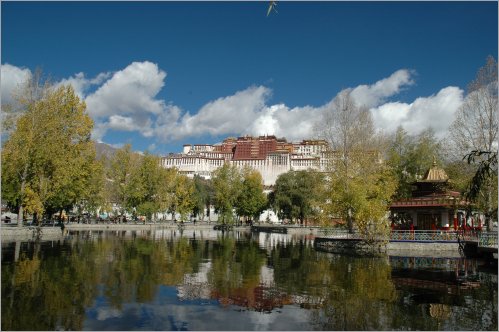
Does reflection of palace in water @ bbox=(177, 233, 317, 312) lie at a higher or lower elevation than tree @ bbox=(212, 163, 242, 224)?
lower

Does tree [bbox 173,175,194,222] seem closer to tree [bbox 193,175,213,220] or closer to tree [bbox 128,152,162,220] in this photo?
tree [bbox 128,152,162,220]

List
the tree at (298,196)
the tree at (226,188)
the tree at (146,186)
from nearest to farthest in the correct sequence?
the tree at (146,186), the tree at (298,196), the tree at (226,188)

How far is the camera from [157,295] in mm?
15906

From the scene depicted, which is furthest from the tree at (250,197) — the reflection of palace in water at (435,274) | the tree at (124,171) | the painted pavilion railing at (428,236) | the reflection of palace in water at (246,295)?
the reflection of palace in water at (246,295)

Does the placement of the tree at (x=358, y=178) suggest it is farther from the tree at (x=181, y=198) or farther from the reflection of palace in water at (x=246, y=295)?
the tree at (x=181, y=198)

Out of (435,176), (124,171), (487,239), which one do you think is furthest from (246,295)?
(124,171)

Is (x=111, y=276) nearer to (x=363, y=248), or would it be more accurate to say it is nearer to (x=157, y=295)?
(x=157, y=295)

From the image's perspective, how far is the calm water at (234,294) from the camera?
40.8ft

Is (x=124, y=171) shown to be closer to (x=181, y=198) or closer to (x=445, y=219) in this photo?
(x=181, y=198)

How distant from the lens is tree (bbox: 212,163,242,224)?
78.2 meters

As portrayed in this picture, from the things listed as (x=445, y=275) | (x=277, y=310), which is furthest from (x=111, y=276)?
(x=445, y=275)

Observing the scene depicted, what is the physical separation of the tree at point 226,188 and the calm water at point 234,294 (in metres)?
50.9

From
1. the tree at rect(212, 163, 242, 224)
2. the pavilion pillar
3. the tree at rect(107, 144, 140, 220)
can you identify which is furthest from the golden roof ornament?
the tree at rect(107, 144, 140, 220)

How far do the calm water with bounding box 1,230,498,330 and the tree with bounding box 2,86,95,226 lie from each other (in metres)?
14.5
